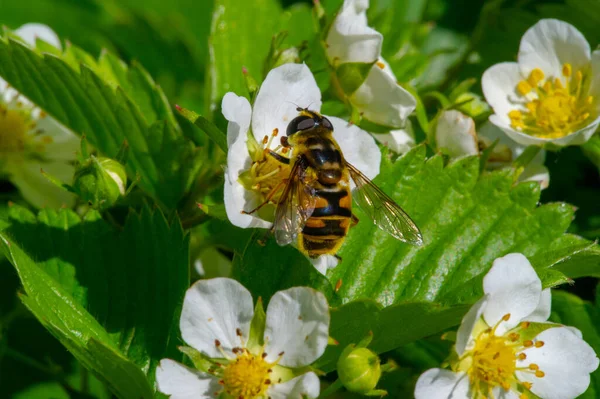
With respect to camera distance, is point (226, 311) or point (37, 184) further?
point (37, 184)

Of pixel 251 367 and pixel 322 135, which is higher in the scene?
pixel 322 135

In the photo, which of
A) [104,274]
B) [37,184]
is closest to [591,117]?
[104,274]

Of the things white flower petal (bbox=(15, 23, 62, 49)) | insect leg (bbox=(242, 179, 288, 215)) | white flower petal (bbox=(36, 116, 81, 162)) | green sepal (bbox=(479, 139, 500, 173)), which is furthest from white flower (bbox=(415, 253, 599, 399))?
white flower petal (bbox=(15, 23, 62, 49))

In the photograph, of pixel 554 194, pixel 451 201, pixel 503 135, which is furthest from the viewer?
pixel 554 194

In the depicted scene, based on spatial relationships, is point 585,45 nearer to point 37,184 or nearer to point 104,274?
point 104,274

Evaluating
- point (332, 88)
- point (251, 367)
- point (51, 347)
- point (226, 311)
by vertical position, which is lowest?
point (51, 347)

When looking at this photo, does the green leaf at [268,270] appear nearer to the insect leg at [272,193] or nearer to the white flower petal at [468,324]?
the insect leg at [272,193]
